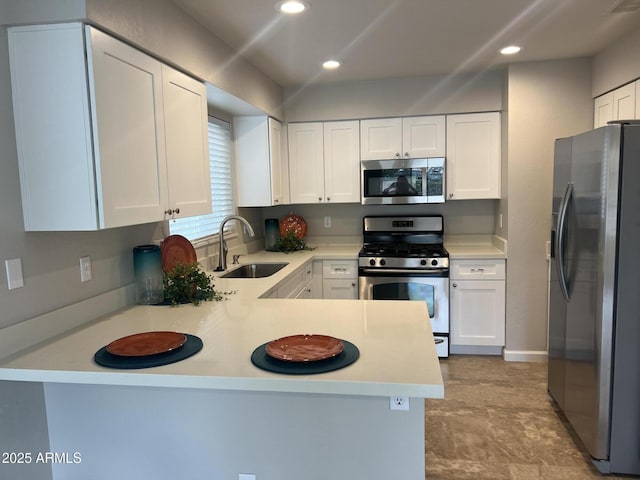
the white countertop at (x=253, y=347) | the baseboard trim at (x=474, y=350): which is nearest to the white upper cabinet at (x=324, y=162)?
the baseboard trim at (x=474, y=350)

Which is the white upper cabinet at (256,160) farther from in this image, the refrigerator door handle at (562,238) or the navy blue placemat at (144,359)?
the navy blue placemat at (144,359)

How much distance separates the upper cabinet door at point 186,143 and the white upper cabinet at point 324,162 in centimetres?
184

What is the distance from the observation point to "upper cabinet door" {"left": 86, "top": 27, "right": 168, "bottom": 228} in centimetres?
174

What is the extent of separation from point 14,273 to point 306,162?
3067mm

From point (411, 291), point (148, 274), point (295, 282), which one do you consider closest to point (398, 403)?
point (148, 274)

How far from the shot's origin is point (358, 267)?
4137mm

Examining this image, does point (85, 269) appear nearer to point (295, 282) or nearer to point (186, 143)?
point (186, 143)

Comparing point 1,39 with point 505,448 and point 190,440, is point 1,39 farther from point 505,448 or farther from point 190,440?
point 505,448

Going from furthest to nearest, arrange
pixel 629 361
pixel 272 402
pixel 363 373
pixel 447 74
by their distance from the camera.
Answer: pixel 447 74, pixel 629 361, pixel 272 402, pixel 363 373

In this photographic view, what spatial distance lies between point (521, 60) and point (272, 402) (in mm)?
3359

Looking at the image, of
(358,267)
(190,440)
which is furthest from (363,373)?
(358,267)

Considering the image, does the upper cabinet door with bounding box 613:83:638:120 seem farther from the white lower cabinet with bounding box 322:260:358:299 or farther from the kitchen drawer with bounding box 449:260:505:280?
the white lower cabinet with bounding box 322:260:358:299

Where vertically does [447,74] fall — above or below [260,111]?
above

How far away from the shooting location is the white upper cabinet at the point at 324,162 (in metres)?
4.38
